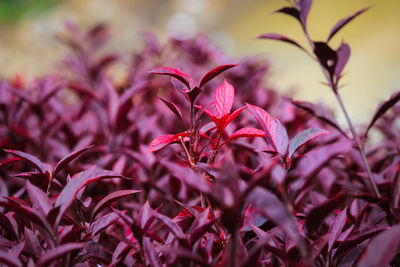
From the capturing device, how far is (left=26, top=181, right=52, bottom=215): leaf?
617mm

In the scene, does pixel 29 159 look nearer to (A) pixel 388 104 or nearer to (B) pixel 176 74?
(B) pixel 176 74

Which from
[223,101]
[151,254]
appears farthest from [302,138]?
[151,254]

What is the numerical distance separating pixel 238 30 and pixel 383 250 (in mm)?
6501

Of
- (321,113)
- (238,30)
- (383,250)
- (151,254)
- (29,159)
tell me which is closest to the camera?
(383,250)

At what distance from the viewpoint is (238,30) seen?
6.46 meters

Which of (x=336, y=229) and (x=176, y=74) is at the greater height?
(x=176, y=74)

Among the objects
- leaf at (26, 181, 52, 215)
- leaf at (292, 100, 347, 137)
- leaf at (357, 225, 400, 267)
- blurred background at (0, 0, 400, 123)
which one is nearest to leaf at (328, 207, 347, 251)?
leaf at (357, 225, 400, 267)

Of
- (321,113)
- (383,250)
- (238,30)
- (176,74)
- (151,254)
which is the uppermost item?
(238,30)

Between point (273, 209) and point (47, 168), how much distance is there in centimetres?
60

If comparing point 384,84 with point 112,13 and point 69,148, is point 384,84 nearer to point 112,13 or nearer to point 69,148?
point 69,148

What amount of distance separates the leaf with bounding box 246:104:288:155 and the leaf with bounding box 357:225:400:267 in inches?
10.3

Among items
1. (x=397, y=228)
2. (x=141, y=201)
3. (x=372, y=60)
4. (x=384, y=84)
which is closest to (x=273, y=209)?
(x=397, y=228)

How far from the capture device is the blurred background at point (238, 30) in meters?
4.84

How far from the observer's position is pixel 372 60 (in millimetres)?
5031
